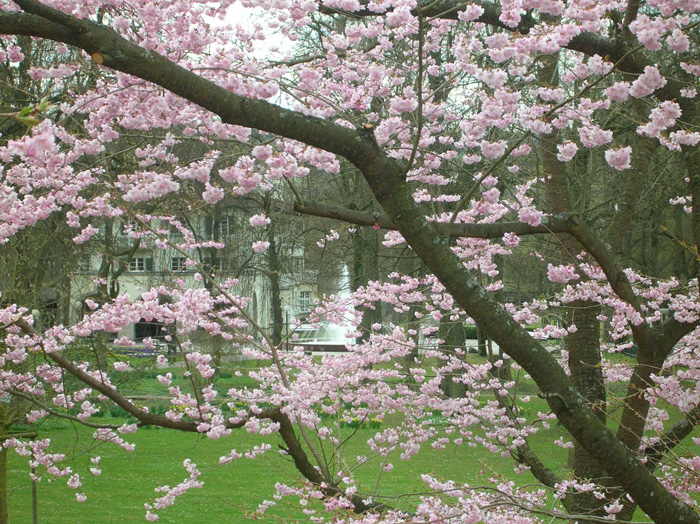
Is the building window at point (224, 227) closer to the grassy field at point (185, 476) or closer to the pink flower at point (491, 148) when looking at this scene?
the grassy field at point (185, 476)

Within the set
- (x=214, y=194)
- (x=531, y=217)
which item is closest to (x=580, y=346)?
(x=531, y=217)

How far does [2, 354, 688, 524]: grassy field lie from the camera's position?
9398mm

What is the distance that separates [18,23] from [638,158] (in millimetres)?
5151

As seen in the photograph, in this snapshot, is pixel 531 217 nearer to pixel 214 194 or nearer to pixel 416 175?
pixel 214 194

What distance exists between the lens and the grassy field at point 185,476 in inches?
370

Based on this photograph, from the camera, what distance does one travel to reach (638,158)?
5906 millimetres

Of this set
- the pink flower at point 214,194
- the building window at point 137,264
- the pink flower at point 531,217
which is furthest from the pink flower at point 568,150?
the building window at point 137,264

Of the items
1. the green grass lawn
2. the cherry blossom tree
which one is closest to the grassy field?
the green grass lawn

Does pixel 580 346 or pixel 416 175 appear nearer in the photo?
pixel 580 346

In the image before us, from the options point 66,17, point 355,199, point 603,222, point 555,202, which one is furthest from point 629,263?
point 66,17

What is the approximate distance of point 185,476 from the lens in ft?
38.0

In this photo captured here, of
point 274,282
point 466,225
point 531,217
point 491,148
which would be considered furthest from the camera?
point 274,282

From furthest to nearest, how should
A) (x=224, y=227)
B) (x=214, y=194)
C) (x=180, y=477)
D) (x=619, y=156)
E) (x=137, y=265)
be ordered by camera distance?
(x=137, y=265), (x=224, y=227), (x=180, y=477), (x=214, y=194), (x=619, y=156)

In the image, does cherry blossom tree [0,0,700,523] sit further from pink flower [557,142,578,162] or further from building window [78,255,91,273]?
building window [78,255,91,273]
